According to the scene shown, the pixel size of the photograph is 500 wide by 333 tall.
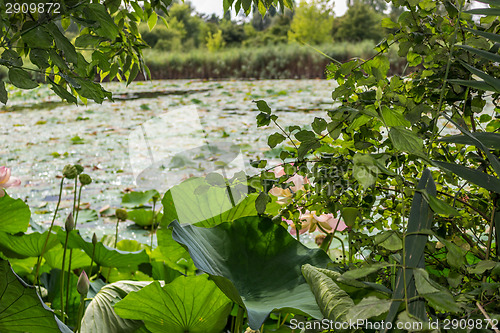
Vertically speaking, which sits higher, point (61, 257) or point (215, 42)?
point (215, 42)

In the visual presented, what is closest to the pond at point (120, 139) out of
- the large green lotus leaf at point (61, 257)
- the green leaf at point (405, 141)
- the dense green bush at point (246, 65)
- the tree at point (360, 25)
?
the large green lotus leaf at point (61, 257)

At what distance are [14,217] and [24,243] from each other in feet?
0.22

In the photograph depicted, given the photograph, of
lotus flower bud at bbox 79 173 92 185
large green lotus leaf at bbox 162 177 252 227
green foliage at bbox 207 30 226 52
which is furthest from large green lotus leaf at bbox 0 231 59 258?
green foliage at bbox 207 30 226 52

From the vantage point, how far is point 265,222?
68 centimetres

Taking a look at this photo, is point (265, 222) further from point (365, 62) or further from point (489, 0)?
point (489, 0)

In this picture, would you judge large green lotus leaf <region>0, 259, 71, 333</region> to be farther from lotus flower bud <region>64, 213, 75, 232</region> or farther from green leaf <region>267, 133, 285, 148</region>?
green leaf <region>267, 133, 285, 148</region>

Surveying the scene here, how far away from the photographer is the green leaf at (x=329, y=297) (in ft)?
1.23

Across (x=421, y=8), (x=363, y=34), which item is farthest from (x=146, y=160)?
(x=363, y=34)

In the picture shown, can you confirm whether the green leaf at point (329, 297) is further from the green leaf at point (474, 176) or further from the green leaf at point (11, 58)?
the green leaf at point (11, 58)

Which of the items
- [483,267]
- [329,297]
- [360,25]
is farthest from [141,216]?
[360,25]

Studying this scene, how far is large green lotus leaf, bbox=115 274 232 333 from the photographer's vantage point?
64 centimetres

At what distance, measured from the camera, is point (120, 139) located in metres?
3.66

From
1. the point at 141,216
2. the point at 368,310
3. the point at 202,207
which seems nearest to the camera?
the point at 368,310

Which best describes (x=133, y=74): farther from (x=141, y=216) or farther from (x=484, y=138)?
(x=141, y=216)
